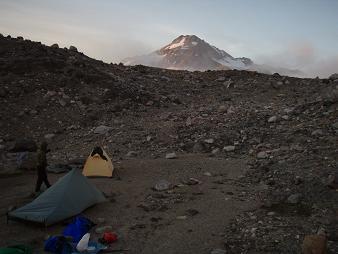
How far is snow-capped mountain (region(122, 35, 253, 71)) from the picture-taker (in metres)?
91.8

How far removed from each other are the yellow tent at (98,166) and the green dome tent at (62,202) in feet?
8.04

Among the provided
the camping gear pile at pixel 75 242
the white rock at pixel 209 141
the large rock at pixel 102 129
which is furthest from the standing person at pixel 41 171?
the white rock at pixel 209 141

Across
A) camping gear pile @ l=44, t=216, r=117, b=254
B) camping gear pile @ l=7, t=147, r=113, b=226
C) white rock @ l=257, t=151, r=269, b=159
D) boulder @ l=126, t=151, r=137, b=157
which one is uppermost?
white rock @ l=257, t=151, r=269, b=159

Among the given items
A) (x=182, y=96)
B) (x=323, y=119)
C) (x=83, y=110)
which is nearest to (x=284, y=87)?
(x=182, y=96)

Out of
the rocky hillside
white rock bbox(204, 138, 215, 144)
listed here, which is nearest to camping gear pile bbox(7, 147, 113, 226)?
the rocky hillside

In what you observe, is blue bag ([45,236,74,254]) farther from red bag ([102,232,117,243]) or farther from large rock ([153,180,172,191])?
large rock ([153,180,172,191])

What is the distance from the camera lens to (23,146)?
51.5 ft

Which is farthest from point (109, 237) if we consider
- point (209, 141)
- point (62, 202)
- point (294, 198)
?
point (209, 141)

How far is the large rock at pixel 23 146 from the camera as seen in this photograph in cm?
1566

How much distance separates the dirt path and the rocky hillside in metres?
0.43

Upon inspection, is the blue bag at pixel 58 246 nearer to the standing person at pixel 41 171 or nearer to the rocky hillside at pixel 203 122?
the rocky hillside at pixel 203 122

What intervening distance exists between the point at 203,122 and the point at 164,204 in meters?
7.59

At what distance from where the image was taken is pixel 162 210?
32.3ft

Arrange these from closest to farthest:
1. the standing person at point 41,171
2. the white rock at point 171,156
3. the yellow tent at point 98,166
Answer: the standing person at point 41,171
the yellow tent at point 98,166
the white rock at point 171,156
